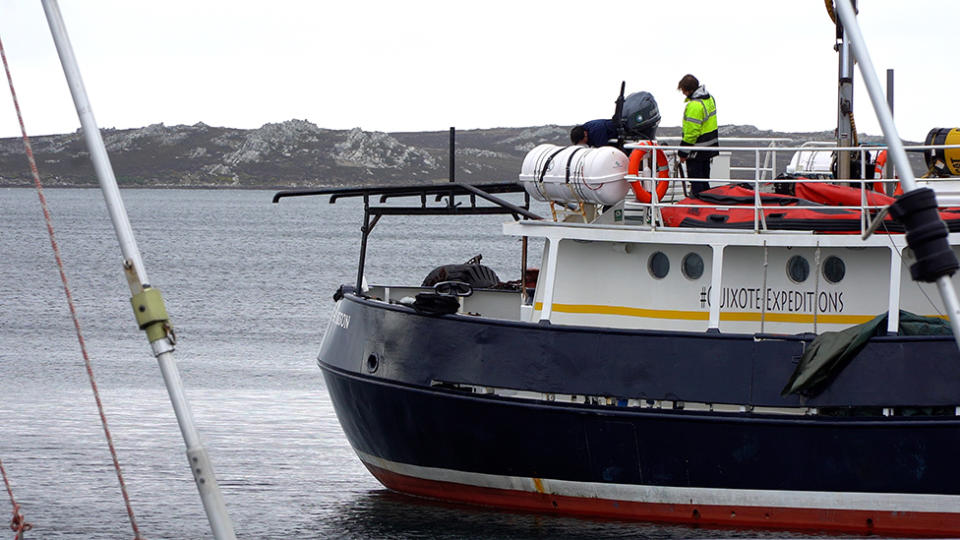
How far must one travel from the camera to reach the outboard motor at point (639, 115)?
1476 centimetres

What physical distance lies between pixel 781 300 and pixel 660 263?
4.12ft

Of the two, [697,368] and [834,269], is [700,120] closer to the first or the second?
[834,269]

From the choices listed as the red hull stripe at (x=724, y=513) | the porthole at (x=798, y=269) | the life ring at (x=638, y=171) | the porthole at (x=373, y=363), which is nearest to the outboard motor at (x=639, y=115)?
the life ring at (x=638, y=171)

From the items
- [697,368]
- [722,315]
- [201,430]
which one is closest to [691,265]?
[722,315]

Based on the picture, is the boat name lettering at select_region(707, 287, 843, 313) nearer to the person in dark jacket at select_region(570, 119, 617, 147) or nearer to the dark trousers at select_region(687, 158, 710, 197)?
the dark trousers at select_region(687, 158, 710, 197)

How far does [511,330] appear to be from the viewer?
539 inches

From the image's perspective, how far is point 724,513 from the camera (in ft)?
43.8

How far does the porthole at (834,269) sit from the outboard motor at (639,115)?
8.03ft

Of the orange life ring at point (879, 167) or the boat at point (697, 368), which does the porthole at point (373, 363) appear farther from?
the orange life ring at point (879, 167)

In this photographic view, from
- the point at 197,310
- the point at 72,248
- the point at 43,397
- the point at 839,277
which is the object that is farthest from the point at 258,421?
the point at 72,248

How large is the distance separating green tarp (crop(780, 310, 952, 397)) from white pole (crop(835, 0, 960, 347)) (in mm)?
5495

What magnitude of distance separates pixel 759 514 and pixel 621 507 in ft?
4.44

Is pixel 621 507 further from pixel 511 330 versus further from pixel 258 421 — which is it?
pixel 258 421

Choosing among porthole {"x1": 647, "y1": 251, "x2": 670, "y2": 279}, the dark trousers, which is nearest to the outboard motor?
the dark trousers
